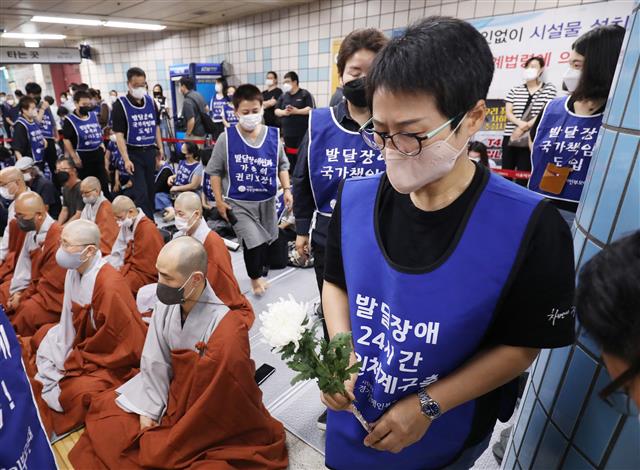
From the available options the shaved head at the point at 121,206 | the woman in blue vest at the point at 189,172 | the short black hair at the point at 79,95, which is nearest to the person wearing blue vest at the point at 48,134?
the short black hair at the point at 79,95

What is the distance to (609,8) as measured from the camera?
4305 mm

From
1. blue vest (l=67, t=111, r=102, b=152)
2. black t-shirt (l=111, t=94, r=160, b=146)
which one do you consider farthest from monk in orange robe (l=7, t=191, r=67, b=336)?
blue vest (l=67, t=111, r=102, b=152)

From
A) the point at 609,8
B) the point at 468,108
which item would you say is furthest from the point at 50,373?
the point at 609,8

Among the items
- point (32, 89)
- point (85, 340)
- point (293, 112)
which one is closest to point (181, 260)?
point (85, 340)

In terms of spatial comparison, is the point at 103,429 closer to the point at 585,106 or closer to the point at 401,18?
the point at 585,106

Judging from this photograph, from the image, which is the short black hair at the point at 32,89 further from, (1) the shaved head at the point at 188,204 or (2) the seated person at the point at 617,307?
(2) the seated person at the point at 617,307

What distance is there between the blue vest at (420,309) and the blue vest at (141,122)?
15.1 ft

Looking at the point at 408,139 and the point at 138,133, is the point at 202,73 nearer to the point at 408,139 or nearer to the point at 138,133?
the point at 138,133

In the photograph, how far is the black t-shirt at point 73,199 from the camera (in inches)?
184

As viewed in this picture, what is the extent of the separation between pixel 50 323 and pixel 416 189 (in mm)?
3137

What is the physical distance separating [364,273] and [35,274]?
10.8ft

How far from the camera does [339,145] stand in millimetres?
1967

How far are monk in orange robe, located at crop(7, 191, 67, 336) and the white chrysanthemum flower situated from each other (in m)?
2.80

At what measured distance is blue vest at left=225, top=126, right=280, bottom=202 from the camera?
3.36m
